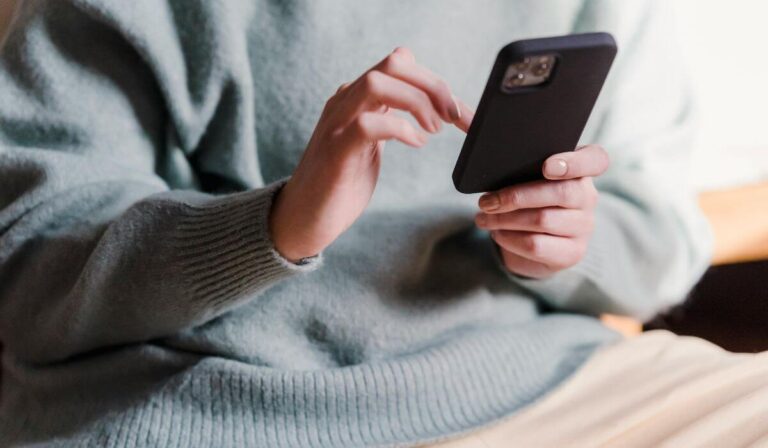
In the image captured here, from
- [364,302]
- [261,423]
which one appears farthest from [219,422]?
[364,302]

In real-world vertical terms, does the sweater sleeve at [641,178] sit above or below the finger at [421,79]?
below

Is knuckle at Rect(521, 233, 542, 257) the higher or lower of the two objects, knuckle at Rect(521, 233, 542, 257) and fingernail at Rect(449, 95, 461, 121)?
the lower

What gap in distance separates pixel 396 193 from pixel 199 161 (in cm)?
17

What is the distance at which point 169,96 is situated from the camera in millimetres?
594

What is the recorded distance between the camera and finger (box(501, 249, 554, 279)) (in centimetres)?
65

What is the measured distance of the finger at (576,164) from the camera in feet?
1.68

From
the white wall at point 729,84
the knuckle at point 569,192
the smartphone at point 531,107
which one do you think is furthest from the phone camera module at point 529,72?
the white wall at point 729,84

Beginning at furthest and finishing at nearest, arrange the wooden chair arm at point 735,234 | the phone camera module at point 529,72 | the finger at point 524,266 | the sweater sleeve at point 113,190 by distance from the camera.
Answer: the wooden chair arm at point 735,234 < the finger at point 524,266 < the sweater sleeve at point 113,190 < the phone camera module at point 529,72

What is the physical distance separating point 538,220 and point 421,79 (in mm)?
146

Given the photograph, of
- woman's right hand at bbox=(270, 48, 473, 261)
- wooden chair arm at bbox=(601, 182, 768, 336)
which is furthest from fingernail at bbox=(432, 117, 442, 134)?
wooden chair arm at bbox=(601, 182, 768, 336)

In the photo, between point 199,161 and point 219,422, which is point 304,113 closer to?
point 199,161

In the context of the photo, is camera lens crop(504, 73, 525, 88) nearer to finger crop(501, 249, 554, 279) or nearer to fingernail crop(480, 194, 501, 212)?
fingernail crop(480, 194, 501, 212)

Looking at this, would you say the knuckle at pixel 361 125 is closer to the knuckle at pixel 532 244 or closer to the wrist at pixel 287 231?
the wrist at pixel 287 231

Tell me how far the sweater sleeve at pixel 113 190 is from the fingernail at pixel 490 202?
128mm
